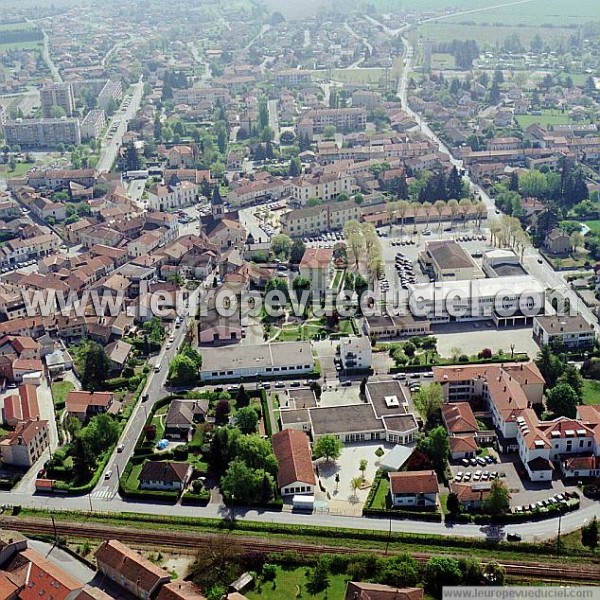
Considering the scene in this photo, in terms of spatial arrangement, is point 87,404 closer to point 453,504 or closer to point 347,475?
point 347,475

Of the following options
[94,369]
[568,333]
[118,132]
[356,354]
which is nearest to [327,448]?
[356,354]

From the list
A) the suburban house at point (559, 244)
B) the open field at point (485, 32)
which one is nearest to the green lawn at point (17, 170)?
the suburban house at point (559, 244)

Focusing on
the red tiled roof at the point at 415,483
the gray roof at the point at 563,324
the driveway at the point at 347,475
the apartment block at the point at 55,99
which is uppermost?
the apartment block at the point at 55,99

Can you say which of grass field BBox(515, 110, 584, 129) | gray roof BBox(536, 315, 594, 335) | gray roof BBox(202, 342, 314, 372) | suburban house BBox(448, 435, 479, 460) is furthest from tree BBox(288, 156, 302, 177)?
suburban house BBox(448, 435, 479, 460)

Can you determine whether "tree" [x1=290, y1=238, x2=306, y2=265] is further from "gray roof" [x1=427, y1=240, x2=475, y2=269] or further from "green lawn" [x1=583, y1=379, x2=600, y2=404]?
"green lawn" [x1=583, y1=379, x2=600, y2=404]

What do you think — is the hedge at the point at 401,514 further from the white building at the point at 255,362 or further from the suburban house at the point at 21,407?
the suburban house at the point at 21,407
